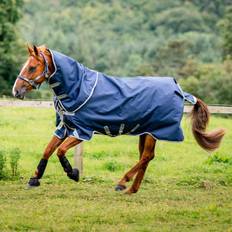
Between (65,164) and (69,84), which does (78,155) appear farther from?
(69,84)

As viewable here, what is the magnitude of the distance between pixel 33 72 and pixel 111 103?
114cm

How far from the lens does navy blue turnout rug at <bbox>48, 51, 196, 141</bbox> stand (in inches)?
384

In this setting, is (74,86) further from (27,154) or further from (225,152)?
(225,152)

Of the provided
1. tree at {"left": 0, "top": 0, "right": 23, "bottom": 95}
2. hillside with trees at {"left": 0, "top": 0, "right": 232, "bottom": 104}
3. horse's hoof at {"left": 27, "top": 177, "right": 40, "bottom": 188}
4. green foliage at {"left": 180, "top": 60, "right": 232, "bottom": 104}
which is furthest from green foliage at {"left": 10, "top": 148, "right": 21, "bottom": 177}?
hillside with trees at {"left": 0, "top": 0, "right": 232, "bottom": 104}

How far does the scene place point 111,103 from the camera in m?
9.95

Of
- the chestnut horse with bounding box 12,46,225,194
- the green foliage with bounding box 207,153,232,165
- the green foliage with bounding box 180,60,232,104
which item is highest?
the chestnut horse with bounding box 12,46,225,194

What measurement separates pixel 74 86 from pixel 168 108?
1436 mm

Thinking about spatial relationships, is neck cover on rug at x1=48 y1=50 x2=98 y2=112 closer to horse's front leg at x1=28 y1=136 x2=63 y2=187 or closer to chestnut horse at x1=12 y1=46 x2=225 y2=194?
chestnut horse at x1=12 y1=46 x2=225 y2=194

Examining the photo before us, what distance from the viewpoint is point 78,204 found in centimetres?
916

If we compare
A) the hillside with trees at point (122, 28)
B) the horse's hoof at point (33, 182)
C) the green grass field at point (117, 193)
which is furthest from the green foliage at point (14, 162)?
the hillside with trees at point (122, 28)

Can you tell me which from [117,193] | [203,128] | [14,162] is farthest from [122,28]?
[117,193]

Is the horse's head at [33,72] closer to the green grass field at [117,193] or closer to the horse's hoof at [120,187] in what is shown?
the green grass field at [117,193]

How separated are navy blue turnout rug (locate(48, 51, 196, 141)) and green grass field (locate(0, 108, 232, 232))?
806 millimetres

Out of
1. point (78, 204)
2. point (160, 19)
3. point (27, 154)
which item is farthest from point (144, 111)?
point (160, 19)
